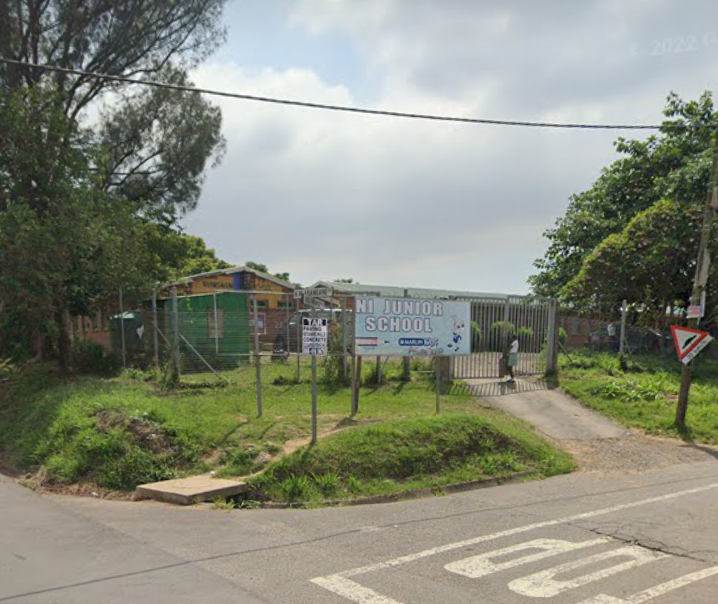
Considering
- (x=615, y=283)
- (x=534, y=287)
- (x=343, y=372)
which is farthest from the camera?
(x=534, y=287)

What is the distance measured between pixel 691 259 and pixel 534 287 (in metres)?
11.1

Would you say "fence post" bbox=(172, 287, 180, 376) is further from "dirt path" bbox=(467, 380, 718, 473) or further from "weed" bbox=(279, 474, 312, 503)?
"dirt path" bbox=(467, 380, 718, 473)

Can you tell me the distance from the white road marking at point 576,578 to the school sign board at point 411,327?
5.93 m

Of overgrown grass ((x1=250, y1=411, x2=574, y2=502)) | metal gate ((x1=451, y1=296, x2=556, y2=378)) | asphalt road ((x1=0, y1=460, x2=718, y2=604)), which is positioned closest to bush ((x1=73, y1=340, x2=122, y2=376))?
asphalt road ((x1=0, y1=460, x2=718, y2=604))

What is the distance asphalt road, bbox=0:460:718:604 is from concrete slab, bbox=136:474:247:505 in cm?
23

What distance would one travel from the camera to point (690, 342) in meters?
12.5

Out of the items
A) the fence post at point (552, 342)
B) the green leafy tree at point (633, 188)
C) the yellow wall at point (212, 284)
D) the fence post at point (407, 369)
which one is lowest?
the fence post at point (407, 369)

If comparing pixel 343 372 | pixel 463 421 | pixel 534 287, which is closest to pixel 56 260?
pixel 343 372

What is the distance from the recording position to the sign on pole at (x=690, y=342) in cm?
1240

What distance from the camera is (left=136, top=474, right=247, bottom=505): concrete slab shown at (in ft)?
24.4

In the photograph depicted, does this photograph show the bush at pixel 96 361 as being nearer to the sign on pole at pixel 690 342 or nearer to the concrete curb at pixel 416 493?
the concrete curb at pixel 416 493

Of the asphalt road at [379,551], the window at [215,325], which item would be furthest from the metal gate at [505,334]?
the asphalt road at [379,551]

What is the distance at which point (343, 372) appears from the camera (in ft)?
49.4

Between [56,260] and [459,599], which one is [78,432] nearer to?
[56,260]
